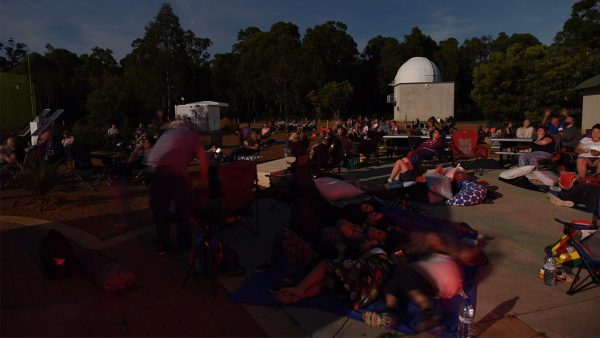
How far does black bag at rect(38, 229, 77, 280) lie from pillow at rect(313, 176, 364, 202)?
338 cm

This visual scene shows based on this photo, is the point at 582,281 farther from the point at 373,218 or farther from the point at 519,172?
the point at 519,172

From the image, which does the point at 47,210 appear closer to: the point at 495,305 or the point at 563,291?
the point at 495,305

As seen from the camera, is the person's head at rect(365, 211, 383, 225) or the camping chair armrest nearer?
Result: the camping chair armrest

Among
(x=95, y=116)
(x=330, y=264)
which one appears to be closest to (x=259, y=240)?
(x=330, y=264)

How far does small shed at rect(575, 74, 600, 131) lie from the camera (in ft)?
71.4

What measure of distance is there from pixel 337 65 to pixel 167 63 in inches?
775

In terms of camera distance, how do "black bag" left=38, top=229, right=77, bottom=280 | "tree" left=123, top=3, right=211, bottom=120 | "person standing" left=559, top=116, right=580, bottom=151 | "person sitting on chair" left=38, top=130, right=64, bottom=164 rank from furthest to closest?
"tree" left=123, top=3, right=211, bottom=120 → "person standing" left=559, top=116, right=580, bottom=151 → "person sitting on chair" left=38, top=130, right=64, bottom=164 → "black bag" left=38, top=229, right=77, bottom=280

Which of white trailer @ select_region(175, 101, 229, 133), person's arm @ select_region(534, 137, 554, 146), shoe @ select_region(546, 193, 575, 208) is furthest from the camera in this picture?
white trailer @ select_region(175, 101, 229, 133)

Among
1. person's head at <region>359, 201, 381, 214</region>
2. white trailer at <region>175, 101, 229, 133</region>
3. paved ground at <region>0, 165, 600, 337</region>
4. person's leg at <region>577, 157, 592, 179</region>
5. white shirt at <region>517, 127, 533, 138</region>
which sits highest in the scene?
white trailer at <region>175, 101, 229, 133</region>

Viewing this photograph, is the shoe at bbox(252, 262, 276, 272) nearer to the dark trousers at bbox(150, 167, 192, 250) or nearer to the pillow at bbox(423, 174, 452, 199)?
the dark trousers at bbox(150, 167, 192, 250)

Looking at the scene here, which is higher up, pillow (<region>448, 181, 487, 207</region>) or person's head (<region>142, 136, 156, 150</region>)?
person's head (<region>142, 136, 156, 150</region>)

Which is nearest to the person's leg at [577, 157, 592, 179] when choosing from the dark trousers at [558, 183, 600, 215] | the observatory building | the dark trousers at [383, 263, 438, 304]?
the dark trousers at [558, 183, 600, 215]

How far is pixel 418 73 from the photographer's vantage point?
42125mm

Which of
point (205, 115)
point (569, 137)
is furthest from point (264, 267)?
point (205, 115)
